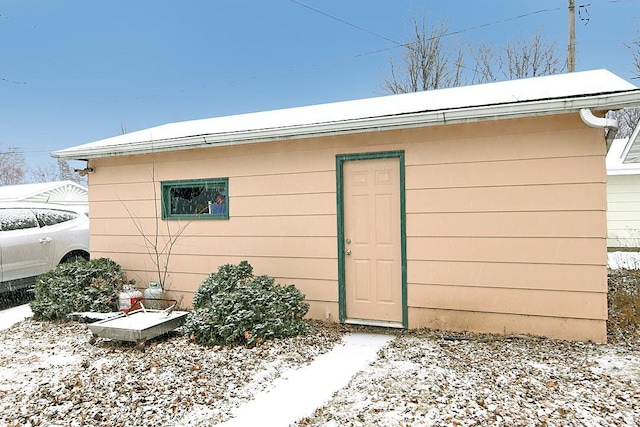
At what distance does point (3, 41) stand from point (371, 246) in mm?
15946

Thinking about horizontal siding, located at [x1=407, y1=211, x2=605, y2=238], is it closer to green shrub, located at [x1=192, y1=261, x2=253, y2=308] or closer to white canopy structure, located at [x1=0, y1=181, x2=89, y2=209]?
green shrub, located at [x1=192, y1=261, x2=253, y2=308]

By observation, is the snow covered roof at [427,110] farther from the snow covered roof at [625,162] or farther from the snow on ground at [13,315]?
the snow covered roof at [625,162]

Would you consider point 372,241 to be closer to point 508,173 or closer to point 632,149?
point 508,173

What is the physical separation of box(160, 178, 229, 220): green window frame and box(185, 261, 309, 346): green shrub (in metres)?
1.33

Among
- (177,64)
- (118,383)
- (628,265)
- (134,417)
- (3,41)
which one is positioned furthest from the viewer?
(177,64)

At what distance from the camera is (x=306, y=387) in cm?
357

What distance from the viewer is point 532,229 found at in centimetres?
450

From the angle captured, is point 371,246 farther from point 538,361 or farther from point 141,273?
point 141,273

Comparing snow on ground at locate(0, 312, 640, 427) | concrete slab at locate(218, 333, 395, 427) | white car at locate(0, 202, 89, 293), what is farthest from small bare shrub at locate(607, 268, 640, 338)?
white car at locate(0, 202, 89, 293)

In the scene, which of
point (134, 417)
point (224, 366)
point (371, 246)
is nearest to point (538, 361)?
point (371, 246)

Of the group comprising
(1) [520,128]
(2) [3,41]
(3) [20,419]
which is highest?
(2) [3,41]

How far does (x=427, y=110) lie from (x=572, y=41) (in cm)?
927

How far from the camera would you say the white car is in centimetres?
682

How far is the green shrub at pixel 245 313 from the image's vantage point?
180 inches
